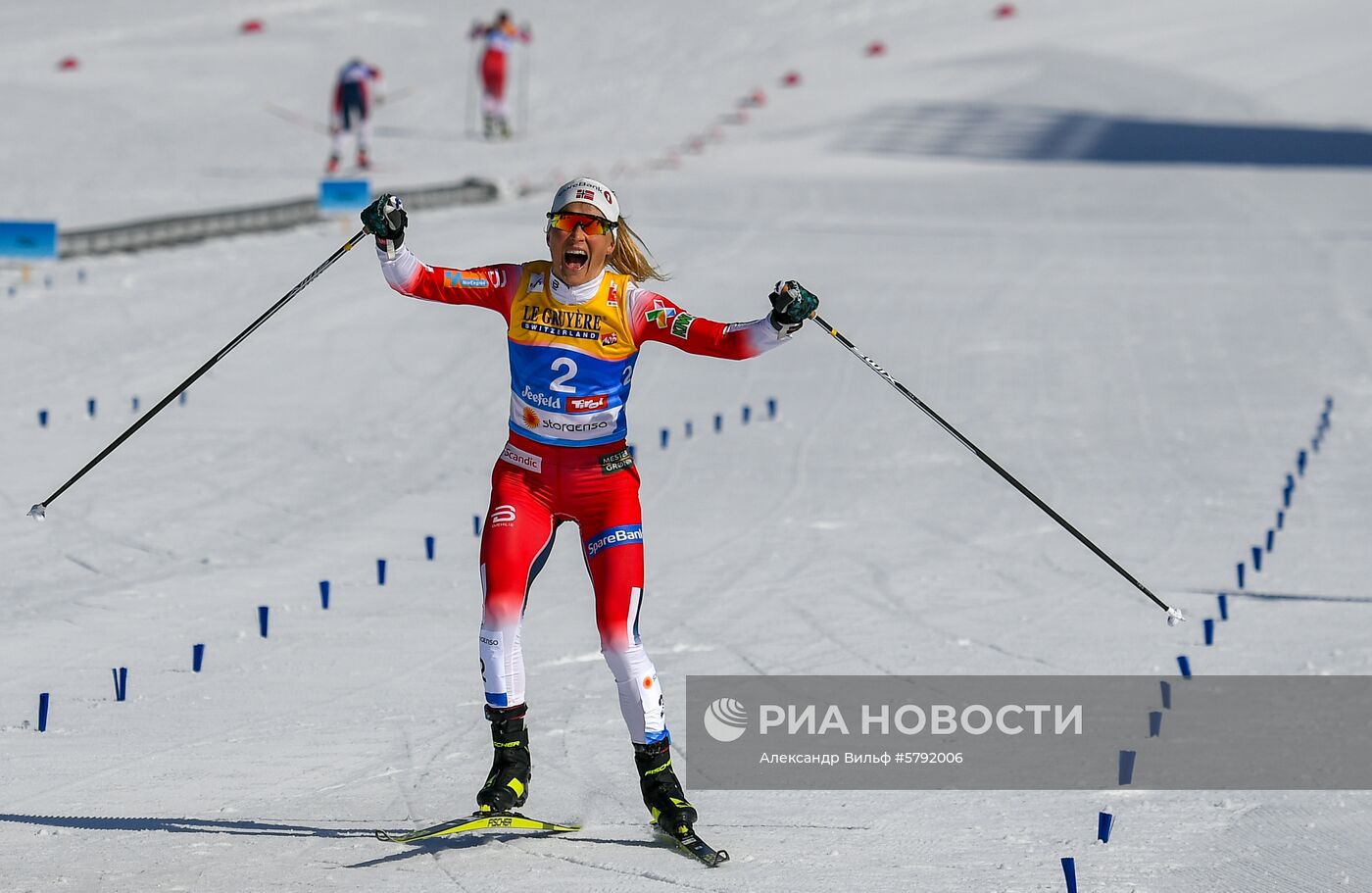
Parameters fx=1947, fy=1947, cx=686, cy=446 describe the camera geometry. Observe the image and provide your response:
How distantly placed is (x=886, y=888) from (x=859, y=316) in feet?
41.0

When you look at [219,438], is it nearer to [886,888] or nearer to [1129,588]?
[1129,588]

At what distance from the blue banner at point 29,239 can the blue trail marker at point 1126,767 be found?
42.9 ft

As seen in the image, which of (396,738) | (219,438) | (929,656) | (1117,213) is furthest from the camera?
(1117,213)

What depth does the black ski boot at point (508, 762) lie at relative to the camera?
612 centimetres

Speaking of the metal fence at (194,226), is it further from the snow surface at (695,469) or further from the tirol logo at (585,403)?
the tirol logo at (585,403)

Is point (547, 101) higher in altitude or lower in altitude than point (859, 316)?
higher

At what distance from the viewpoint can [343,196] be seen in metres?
20.4

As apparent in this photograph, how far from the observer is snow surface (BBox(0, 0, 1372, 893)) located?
6.35 metres

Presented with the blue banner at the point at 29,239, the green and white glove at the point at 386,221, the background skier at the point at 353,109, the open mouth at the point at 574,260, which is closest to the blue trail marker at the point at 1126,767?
the open mouth at the point at 574,260

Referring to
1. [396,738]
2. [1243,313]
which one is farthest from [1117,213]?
[396,738]

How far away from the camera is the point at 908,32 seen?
36469mm

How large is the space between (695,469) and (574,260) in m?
6.77

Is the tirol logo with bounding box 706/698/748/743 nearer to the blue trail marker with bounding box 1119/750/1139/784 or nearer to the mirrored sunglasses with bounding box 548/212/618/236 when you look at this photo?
the blue trail marker with bounding box 1119/750/1139/784

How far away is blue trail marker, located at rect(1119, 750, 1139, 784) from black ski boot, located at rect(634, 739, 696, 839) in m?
1.55
